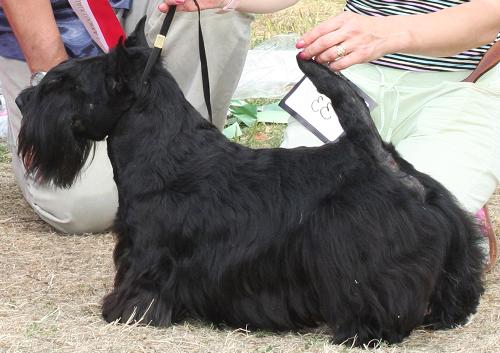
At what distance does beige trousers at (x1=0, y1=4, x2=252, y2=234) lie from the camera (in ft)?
11.5

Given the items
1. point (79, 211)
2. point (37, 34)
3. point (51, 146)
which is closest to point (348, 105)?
point (51, 146)

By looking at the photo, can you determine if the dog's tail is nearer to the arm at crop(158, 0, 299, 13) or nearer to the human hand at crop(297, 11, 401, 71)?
the human hand at crop(297, 11, 401, 71)

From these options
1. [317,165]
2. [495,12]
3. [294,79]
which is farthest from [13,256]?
[294,79]

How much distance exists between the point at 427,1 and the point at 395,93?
31cm

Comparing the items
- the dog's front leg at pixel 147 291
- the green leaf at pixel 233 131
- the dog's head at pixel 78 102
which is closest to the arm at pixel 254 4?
the dog's head at pixel 78 102

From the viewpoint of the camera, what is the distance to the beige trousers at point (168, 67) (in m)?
3.51

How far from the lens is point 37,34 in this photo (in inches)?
128

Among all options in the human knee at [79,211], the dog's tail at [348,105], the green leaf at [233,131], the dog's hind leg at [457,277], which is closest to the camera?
the dog's tail at [348,105]

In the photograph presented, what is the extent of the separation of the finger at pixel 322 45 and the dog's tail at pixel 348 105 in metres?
0.02

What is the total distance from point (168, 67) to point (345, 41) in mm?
1501

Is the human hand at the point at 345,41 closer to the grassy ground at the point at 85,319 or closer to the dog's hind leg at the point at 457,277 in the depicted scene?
the dog's hind leg at the point at 457,277

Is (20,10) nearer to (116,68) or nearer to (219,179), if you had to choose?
(116,68)

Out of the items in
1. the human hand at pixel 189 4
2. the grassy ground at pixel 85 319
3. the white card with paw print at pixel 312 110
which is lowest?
the grassy ground at pixel 85 319

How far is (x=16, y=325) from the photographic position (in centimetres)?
241
